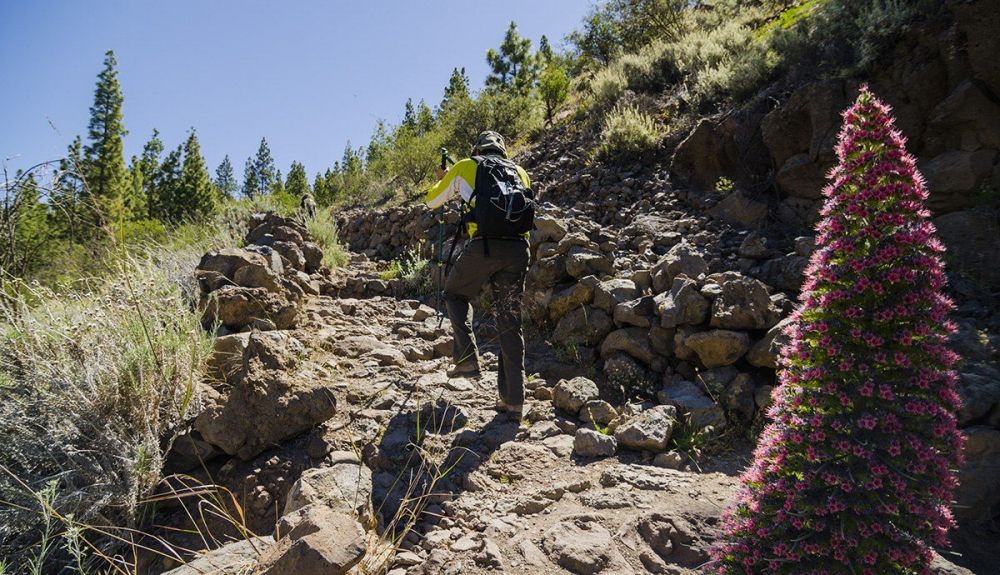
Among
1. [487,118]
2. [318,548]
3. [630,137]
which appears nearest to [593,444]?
[318,548]

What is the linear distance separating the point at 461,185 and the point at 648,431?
2.25 metres

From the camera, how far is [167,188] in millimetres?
39281

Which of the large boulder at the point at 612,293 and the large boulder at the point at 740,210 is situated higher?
the large boulder at the point at 740,210

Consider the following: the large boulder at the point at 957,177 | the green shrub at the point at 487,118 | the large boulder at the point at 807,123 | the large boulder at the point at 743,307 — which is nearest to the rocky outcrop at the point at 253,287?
the large boulder at the point at 743,307

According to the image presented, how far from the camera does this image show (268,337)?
351cm

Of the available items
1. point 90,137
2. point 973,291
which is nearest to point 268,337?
point 973,291

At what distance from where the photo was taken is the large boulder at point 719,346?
374cm

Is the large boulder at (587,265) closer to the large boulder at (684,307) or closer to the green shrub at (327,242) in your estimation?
the large boulder at (684,307)

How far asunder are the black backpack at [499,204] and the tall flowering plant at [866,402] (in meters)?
2.18

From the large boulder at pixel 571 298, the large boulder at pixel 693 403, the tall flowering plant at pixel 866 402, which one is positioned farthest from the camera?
the large boulder at pixel 571 298

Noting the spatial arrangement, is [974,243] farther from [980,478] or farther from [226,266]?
[226,266]

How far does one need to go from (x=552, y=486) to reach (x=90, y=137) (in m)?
35.6

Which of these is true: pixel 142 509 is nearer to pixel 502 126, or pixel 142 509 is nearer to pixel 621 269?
pixel 621 269

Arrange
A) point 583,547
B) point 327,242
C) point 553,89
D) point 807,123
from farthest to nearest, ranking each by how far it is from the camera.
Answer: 1. point 553,89
2. point 327,242
3. point 807,123
4. point 583,547
